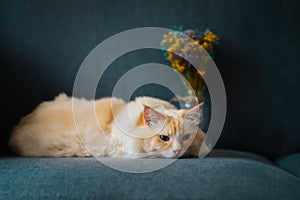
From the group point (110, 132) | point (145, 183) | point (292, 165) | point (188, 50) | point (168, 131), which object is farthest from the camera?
point (188, 50)

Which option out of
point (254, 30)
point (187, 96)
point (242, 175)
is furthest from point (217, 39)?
point (242, 175)

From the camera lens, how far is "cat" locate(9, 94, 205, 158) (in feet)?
4.13

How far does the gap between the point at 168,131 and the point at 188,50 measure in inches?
27.0

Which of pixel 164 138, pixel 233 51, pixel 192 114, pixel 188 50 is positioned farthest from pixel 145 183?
pixel 233 51

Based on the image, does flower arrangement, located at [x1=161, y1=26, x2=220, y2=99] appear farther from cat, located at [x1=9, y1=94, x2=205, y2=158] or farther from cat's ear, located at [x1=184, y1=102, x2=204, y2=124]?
cat's ear, located at [x1=184, y1=102, x2=204, y2=124]

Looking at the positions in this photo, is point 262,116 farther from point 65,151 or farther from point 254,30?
point 65,151

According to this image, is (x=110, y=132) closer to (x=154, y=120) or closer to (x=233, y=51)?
(x=154, y=120)

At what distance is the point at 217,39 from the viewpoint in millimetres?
1961

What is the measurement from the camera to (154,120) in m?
1.26

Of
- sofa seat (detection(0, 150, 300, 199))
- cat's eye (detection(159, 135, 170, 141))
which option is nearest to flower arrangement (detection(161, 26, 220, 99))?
cat's eye (detection(159, 135, 170, 141))

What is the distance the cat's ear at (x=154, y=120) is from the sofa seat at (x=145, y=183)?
19 cm

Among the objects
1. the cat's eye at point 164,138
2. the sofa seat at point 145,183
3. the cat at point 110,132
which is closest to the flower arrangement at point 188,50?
the cat at point 110,132

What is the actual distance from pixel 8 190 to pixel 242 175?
0.73 m

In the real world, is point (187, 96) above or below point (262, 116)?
above
